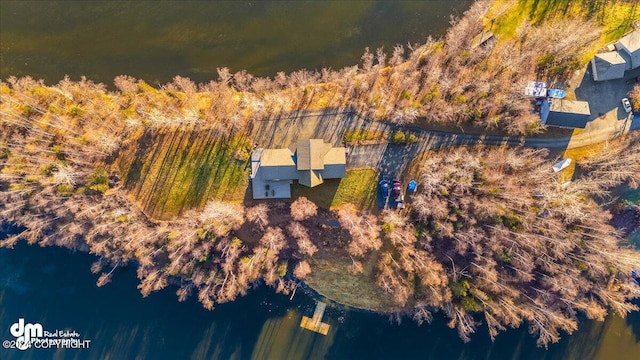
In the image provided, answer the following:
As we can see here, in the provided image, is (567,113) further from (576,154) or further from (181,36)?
(181,36)

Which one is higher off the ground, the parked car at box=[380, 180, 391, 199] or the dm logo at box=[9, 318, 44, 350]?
the parked car at box=[380, 180, 391, 199]

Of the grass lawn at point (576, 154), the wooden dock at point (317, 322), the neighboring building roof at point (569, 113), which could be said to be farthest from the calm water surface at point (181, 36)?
the wooden dock at point (317, 322)

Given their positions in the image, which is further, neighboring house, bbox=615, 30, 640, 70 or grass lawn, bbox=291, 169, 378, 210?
grass lawn, bbox=291, 169, 378, 210

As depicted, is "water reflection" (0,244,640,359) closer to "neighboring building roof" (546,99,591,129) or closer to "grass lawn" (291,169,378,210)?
"grass lawn" (291,169,378,210)

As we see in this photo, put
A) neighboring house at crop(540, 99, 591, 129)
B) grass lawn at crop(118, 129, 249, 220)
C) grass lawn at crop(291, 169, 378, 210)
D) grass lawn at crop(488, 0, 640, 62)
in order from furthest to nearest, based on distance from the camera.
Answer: grass lawn at crop(118, 129, 249, 220), grass lawn at crop(488, 0, 640, 62), grass lawn at crop(291, 169, 378, 210), neighboring house at crop(540, 99, 591, 129)

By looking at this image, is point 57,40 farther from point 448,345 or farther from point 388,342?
point 448,345

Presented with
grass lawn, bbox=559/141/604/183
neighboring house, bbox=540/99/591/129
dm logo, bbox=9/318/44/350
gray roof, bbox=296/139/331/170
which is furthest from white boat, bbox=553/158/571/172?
dm logo, bbox=9/318/44/350

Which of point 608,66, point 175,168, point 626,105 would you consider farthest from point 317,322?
point 608,66

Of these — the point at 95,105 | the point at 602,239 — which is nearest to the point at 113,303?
the point at 95,105
